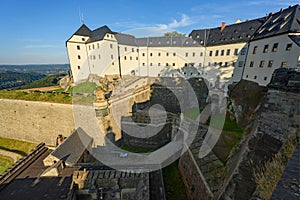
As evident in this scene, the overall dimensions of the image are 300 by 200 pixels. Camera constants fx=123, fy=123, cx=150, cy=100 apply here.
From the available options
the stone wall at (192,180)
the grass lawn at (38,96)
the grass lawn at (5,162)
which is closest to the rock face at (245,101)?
the stone wall at (192,180)

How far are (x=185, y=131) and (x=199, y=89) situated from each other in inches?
669

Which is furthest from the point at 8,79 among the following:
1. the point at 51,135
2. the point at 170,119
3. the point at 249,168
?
the point at 249,168

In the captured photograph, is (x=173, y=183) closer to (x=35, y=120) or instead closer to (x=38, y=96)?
(x=35, y=120)

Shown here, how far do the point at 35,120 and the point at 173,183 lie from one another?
74.3ft

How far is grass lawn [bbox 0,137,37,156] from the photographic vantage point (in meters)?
19.1

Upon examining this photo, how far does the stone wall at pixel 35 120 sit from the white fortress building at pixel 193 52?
11.8m

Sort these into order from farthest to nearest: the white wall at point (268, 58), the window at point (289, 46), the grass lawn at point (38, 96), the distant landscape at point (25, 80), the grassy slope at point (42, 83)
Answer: the distant landscape at point (25, 80)
the grassy slope at point (42, 83)
the grass lawn at point (38, 96)
the window at point (289, 46)
the white wall at point (268, 58)

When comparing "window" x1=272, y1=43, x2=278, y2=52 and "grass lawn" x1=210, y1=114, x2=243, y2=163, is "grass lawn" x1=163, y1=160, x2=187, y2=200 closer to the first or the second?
"grass lawn" x1=210, y1=114, x2=243, y2=163

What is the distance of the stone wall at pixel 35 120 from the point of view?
18.3 meters

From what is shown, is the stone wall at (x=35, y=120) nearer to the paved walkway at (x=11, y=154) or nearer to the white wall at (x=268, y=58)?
the paved walkway at (x=11, y=154)

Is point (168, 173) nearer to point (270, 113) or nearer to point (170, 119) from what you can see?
point (170, 119)

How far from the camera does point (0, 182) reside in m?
10.1

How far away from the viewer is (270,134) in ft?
15.9

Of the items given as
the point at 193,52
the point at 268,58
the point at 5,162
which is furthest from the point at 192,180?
the point at 193,52
